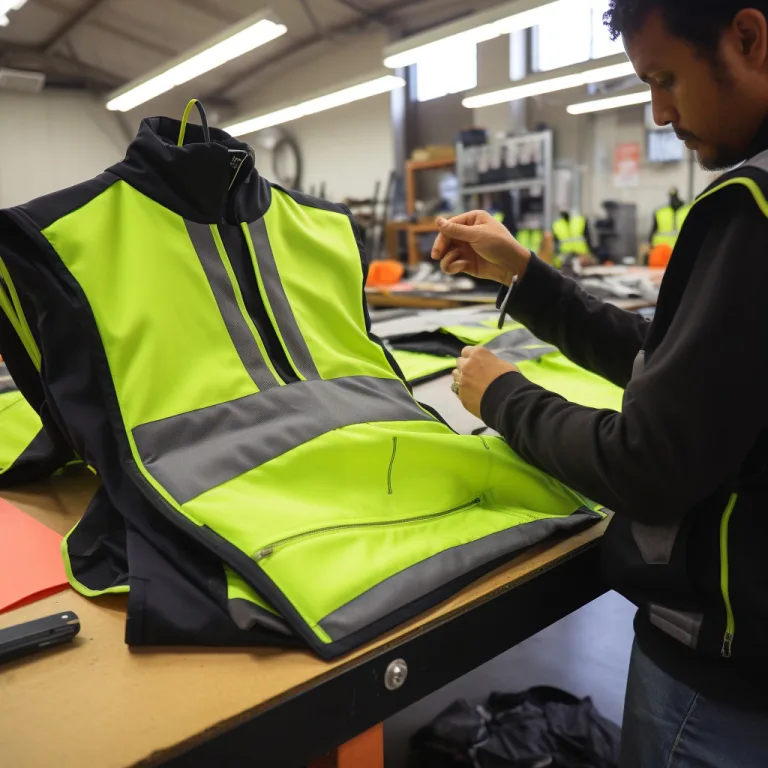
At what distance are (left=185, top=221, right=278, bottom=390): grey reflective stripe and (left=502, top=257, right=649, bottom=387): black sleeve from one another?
17.2 inches

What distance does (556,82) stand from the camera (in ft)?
18.5

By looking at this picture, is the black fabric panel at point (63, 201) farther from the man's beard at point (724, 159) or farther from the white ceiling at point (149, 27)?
the white ceiling at point (149, 27)

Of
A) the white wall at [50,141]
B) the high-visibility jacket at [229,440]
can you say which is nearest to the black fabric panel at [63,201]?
the high-visibility jacket at [229,440]

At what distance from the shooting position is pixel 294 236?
107cm

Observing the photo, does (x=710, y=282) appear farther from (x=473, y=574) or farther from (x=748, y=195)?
(x=473, y=574)

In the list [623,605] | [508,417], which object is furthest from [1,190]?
[508,417]

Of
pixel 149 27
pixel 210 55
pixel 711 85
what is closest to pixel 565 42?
pixel 210 55

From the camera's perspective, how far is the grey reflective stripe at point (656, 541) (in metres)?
0.70

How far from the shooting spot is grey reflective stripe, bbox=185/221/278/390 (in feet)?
2.98

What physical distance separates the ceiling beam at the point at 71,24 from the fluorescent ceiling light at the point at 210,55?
4.24ft

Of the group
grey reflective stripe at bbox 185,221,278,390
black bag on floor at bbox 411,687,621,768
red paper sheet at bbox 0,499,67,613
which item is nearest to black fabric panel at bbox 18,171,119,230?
grey reflective stripe at bbox 185,221,278,390

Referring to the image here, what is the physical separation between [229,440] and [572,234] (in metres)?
6.69

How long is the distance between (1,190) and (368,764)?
9.87 metres

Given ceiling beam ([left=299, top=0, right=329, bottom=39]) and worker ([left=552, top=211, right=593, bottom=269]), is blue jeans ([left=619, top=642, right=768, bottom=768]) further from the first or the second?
ceiling beam ([left=299, top=0, right=329, bottom=39])
